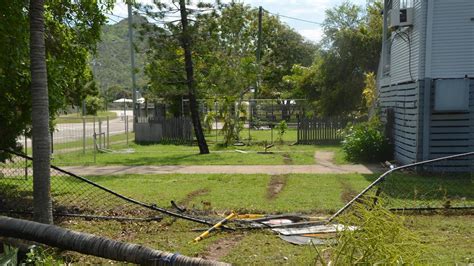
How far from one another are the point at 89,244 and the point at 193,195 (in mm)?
5323

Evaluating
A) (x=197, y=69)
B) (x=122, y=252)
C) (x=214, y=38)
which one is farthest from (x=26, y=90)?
(x=197, y=69)

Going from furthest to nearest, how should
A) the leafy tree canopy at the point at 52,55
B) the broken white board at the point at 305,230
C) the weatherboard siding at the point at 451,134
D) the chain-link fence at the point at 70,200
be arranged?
the weatherboard siding at the point at 451,134 < the chain-link fence at the point at 70,200 < the leafy tree canopy at the point at 52,55 < the broken white board at the point at 305,230

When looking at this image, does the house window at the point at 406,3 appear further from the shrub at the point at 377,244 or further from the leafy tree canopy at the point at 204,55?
the shrub at the point at 377,244

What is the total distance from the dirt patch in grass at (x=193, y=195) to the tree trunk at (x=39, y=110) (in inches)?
144

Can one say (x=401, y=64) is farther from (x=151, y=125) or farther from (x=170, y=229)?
(x=151, y=125)

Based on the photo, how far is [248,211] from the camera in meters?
7.91

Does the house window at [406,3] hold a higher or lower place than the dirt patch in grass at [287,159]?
higher

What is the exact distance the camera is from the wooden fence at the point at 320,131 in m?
22.8

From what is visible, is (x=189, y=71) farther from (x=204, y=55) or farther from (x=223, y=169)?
(x=223, y=169)

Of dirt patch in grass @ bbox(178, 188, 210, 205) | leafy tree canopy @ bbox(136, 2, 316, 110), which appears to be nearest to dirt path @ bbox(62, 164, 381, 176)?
dirt patch in grass @ bbox(178, 188, 210, 205)

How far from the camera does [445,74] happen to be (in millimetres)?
11797

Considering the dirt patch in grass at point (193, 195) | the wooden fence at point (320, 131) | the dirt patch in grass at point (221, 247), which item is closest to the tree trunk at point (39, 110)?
the dirt patch in grass at point (221, 247)

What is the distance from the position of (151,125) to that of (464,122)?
54.0ft

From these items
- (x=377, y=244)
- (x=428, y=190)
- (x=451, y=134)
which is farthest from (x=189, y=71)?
(x=377, y=244)
